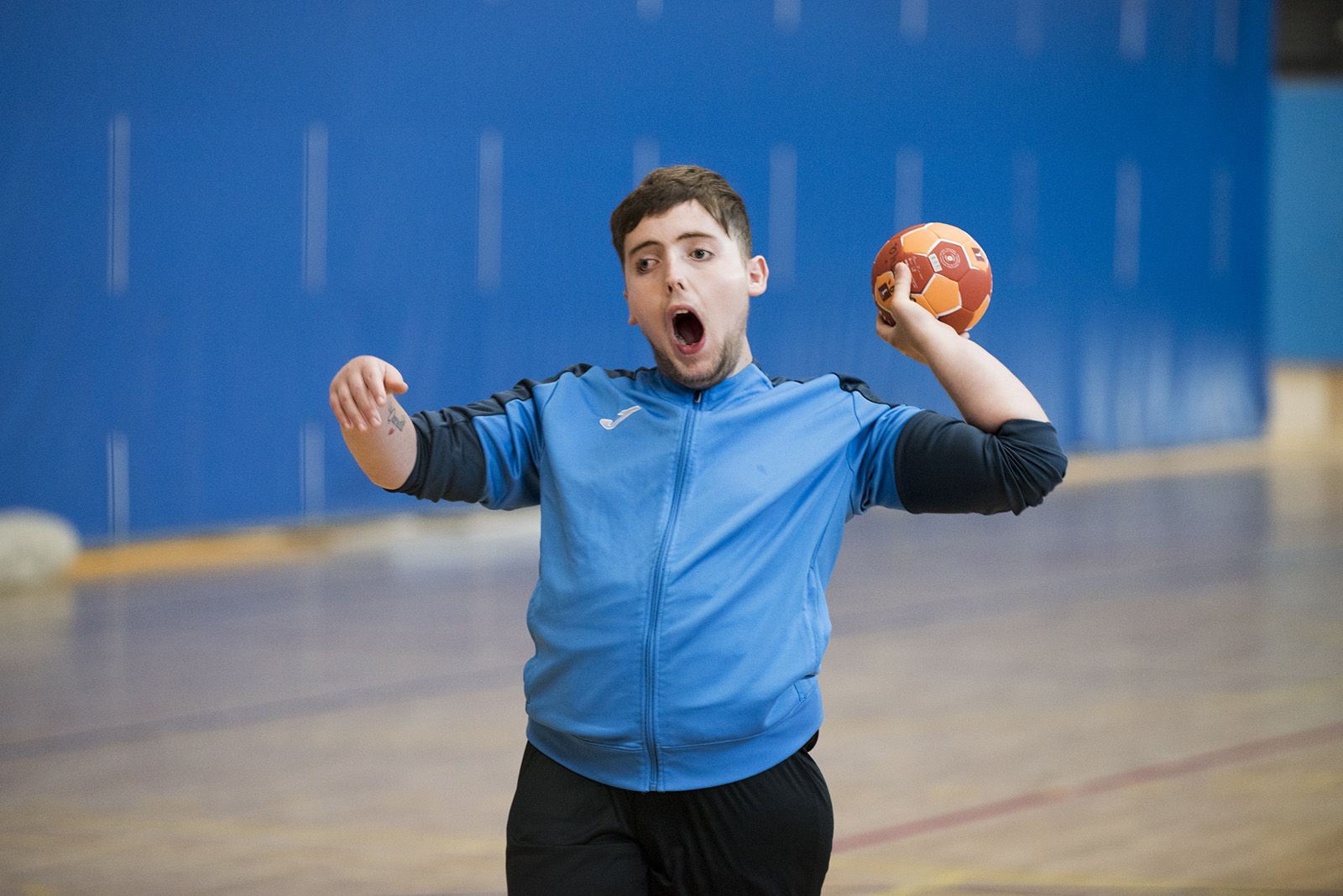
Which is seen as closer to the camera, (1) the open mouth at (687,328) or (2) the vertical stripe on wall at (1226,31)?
(1) the open mouth at (687,328)

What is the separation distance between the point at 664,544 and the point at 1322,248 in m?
20.5

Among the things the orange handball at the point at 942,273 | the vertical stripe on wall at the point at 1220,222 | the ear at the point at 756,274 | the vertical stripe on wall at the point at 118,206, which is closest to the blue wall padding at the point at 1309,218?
the vertical stripe on wall at the point at 1220,222

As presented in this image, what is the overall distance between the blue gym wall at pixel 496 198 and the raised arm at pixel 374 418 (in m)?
8.32

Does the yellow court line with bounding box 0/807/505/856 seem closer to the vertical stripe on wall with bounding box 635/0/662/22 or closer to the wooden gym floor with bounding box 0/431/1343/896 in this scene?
the wooden gym floor with bounding box 0/431/1343/896

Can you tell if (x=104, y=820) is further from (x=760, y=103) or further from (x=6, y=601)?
(x=760, y=103)

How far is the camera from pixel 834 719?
6195mm

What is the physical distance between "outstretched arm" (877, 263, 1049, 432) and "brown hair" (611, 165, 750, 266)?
0.28m

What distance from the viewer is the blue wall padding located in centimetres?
2098

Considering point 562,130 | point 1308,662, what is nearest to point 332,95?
point 562,130

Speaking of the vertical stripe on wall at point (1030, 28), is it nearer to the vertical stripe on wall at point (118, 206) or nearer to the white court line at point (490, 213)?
the white court line at point (490, 213)

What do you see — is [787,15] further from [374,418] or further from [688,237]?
[374,418]

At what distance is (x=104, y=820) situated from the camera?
16.2 ft

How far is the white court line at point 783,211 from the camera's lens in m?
14.5

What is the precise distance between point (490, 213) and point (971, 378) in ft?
34.1
